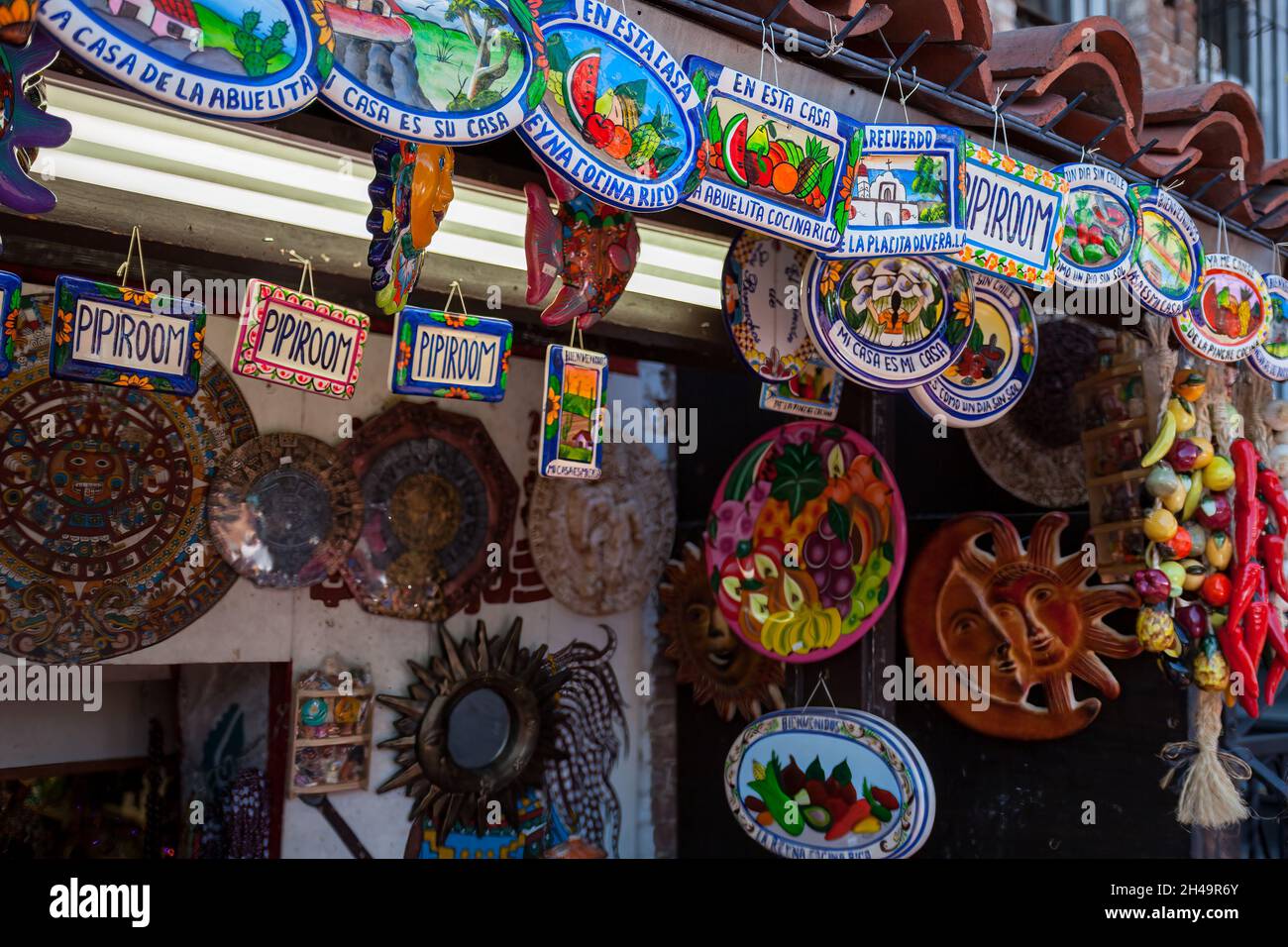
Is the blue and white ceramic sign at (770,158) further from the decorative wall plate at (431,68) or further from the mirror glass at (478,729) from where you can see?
the mirror glass at (478,729)

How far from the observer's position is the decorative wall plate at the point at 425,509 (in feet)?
15.2

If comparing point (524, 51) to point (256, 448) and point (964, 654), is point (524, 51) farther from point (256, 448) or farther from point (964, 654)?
point (964, 654)

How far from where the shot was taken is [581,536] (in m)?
5.31

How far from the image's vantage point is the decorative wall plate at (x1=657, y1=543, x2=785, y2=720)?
5.14 m

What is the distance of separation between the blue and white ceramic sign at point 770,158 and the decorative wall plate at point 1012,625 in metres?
2.37

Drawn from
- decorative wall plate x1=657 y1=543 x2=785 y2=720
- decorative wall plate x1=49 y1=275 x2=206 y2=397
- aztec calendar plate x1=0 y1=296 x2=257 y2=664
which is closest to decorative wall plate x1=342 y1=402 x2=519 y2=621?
aztec calendar plate x1=0 y1=296 x2=257 y2=664

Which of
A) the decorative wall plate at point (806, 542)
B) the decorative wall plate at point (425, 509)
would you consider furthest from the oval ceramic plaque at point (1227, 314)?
the decorative wall plate at point (425, 509)

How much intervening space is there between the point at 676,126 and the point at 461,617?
10.0ft

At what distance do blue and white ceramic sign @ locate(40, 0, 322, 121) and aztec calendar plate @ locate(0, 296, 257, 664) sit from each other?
2.47 meters

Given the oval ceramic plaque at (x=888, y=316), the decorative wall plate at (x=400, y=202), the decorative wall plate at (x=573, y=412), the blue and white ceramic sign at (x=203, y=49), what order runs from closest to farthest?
the blue and white ceramic sign at (x=203, y=49) < the decorative wall plate at (x=400, y=202) < the decorative wall plate at (x=573, y=412) < the oval ceramic plaque at (x=888, y=316)

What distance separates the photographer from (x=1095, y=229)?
332 cm
